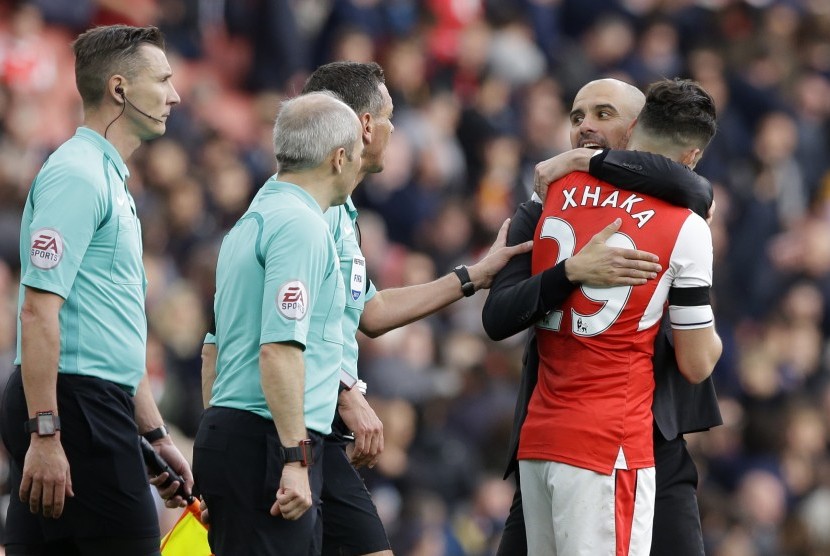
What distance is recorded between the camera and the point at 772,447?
11125mm

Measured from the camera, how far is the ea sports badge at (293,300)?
3.96 metres

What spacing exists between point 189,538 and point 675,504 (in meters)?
1.52

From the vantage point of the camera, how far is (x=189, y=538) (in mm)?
4836

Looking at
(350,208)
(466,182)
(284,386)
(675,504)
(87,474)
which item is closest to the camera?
(284,386)

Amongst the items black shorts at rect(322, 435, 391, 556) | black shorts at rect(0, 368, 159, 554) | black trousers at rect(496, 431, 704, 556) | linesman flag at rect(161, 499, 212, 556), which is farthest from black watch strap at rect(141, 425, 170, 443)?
black trousers at rect(496, 431, 704, 556)

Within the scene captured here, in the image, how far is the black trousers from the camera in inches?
181

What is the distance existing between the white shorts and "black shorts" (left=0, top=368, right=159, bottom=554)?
117cm

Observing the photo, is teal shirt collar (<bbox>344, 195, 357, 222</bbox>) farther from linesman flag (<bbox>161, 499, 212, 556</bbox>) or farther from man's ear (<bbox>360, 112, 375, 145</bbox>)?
linesman flag (<bbox>161, 499, 212, 556</bbox>)

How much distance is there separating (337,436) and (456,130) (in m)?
7.95

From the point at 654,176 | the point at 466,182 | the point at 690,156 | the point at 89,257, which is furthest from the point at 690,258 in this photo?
the point at 466,182

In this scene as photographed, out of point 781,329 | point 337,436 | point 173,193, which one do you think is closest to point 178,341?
point 173,193

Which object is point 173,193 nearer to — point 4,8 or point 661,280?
point 4,8

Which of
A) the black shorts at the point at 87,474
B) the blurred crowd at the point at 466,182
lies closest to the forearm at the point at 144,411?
the black shorts at the point at 87,474

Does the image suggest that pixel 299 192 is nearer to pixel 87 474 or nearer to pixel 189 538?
pixel 87 474
